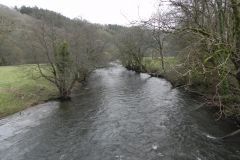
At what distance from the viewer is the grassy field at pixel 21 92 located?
3216 centimetres

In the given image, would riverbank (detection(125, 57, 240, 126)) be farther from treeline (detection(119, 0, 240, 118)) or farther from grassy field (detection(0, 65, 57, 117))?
grassy field (detection(0, 65, 57, 117))

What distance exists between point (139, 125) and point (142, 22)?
12358 millimetres

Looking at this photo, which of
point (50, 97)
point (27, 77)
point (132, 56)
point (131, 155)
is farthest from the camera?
point (132, 56)

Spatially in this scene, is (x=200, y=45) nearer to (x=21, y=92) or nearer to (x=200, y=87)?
(x=200, y=87)

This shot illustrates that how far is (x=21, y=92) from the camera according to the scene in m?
36.5

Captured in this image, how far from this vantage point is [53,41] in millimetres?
37469

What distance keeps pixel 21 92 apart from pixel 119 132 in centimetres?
2066

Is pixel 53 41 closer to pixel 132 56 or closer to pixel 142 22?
pixel 142 22

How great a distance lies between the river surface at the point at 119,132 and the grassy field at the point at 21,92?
6.54 feet

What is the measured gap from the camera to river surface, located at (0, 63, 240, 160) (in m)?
17.5

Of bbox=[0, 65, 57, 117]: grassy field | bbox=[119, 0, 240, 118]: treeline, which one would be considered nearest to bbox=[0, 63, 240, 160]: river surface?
bbox=[0, 65, 57, 117]: grassy field

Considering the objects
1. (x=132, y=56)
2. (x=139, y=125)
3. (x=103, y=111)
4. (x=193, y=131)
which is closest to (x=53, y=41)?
(x=103, y=111)

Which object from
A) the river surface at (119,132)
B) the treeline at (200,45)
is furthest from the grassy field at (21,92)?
the treeline at (200,45)

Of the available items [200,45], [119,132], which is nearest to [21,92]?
[119,132]
